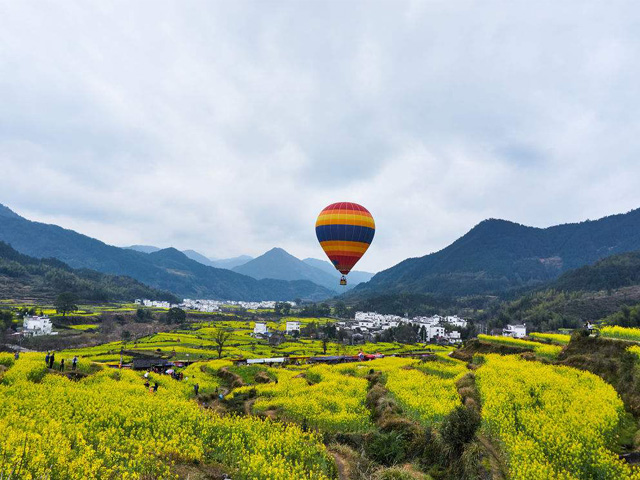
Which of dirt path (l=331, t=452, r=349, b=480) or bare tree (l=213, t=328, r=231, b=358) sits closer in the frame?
dirt path (l=331, t=452, r=349, b=480)

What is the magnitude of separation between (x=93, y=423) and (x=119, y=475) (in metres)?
7.36

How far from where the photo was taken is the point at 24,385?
24797 mm

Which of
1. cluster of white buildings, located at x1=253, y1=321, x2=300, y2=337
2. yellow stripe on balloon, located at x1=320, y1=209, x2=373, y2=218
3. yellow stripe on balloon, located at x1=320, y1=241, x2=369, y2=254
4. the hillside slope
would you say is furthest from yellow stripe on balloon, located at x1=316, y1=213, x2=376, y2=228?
the hillside slope

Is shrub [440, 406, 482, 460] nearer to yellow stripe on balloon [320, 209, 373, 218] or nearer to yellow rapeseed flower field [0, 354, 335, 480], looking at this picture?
yellow rapeseed flower field [0, 354, 335, 480]

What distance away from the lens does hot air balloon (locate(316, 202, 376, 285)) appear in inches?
1868

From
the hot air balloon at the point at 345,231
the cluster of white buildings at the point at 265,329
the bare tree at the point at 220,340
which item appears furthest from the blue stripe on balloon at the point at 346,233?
the cluster of white buildings at the point at 265,329

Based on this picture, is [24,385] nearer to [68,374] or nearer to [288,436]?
[68,374]

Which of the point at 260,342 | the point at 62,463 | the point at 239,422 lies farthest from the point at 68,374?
the point at 260,342

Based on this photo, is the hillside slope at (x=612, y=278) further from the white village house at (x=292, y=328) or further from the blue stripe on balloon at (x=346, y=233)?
the blue stripe on balloon at (x=346, y=233)

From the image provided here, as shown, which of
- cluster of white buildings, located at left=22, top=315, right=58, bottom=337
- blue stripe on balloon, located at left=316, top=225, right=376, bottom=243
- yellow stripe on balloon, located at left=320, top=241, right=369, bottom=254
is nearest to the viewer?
blue stripe on balloon, located at left=316, top=225, right=376, bottom=243

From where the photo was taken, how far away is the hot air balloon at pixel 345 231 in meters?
47.4

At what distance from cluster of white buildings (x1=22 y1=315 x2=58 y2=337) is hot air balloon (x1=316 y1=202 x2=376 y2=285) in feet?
273

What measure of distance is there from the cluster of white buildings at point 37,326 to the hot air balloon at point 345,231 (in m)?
83.1

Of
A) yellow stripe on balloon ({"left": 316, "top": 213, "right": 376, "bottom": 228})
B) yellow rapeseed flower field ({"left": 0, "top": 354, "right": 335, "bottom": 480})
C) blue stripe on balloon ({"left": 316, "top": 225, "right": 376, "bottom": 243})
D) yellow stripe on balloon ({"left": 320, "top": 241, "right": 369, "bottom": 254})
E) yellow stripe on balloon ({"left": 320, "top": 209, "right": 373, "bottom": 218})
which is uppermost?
yellow stripe on balloon ({"left": 320, "top": 209, "right": 373, "bottom": 218})
